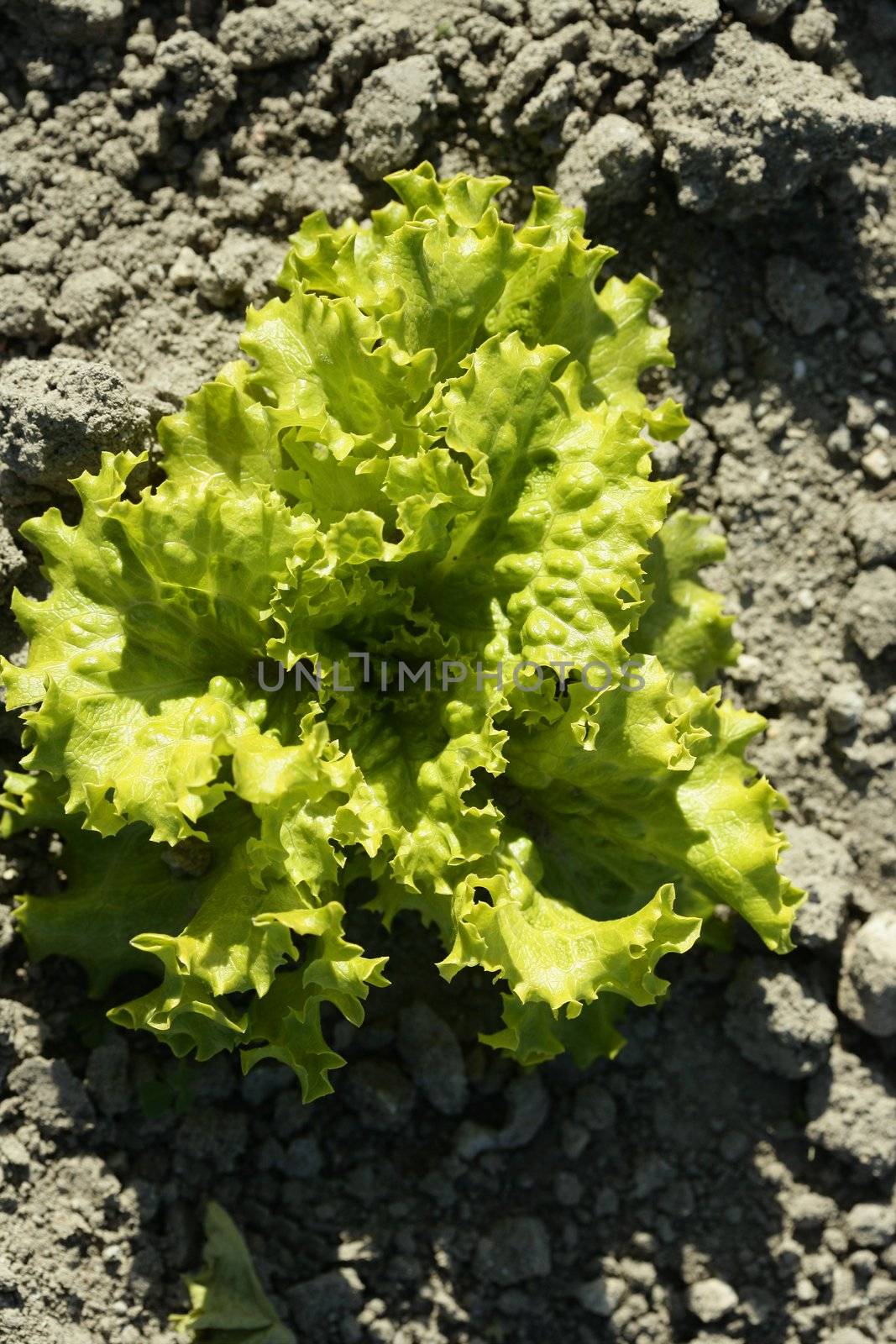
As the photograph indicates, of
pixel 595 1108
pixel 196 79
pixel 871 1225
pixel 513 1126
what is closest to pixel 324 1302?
pixel 513 1126

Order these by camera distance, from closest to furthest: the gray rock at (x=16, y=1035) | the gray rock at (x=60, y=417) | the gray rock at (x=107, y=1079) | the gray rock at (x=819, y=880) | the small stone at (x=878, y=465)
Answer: the gray rock at (x=60, y=417) < the gray rock at (x=16, y=1035) < the gray rock at (x=107, y=1079) < the gray rock at (x=819, y=880) < the small stone at (x=878, y=465)

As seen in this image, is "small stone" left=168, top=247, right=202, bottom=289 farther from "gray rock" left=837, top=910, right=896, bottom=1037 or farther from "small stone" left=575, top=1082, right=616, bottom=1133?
"gray rock" left=837, top=910, right=896, bottom=1037

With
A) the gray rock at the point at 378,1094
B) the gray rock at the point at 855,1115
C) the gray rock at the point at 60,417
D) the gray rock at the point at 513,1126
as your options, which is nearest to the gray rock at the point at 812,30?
the gray rock at the point at 60,417

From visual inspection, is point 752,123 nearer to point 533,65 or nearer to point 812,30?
point 812,30

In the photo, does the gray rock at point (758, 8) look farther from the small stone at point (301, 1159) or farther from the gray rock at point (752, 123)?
the small stone at point (301, 1159)

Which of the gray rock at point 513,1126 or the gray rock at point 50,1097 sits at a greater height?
the gray rock at point 50,1097

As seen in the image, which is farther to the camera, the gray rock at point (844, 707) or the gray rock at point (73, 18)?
the gray rock at point (844, 707)
